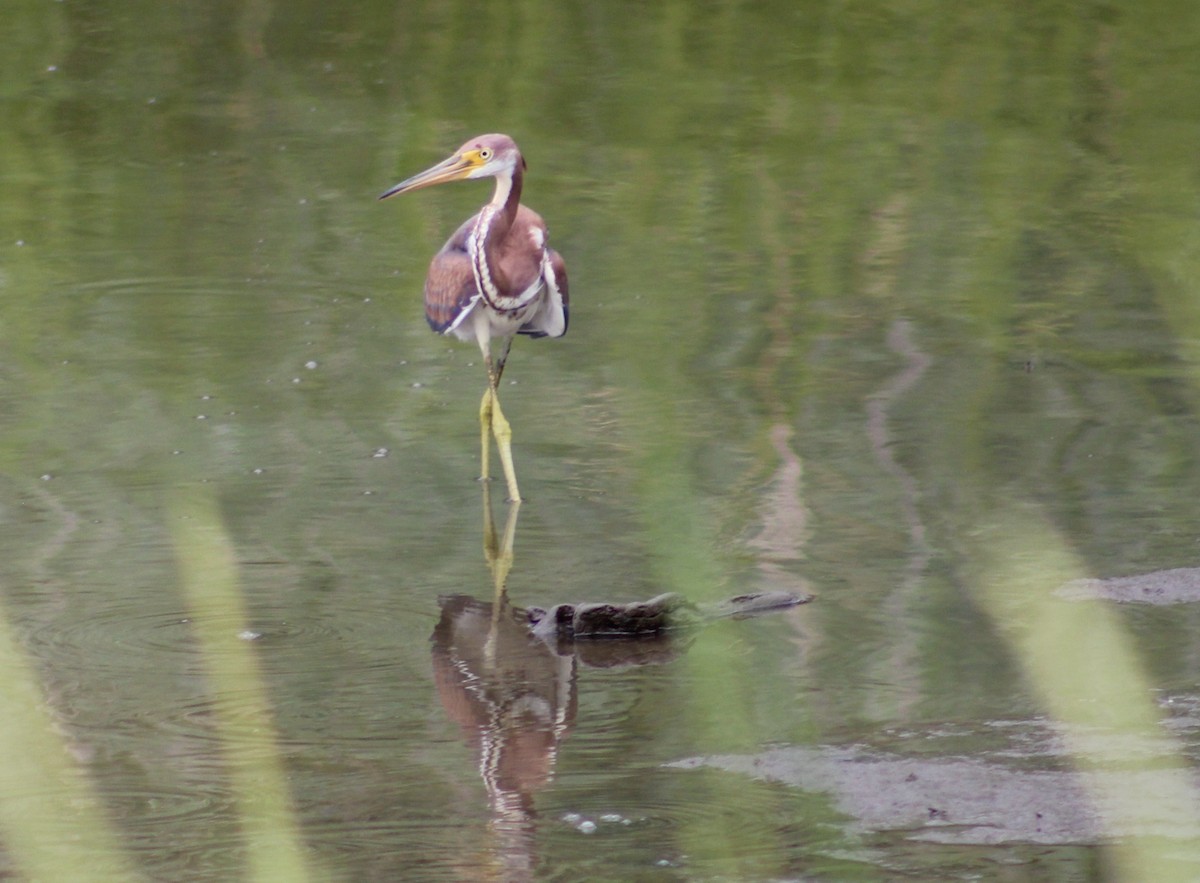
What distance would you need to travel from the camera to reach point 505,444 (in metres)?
6.59

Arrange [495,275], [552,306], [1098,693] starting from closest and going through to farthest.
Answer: [1098,693]
[495,275]
[552,306]

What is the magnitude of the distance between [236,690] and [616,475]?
2.02 meters

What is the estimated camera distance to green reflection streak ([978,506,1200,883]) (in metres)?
3.96

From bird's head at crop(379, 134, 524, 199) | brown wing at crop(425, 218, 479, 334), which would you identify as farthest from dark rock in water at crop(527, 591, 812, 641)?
bird's head at crop(379, 134, 524, 199)

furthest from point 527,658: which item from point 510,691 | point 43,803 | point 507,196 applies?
point 507,196

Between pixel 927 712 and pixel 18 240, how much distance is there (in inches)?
253

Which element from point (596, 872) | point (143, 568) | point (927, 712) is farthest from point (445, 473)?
point (596, 872)

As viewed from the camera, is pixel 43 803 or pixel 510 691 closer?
pixel 43 803

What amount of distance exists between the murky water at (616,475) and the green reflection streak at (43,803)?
0.01 meters

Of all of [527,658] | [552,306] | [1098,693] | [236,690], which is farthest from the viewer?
[552,306]

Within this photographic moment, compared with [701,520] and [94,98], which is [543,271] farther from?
[94,98]

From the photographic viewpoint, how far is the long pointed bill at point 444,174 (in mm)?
6785

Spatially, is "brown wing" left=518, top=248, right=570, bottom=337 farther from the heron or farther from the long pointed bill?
the long pointed bill

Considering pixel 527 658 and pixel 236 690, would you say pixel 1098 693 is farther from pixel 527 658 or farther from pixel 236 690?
pixel 236 690
